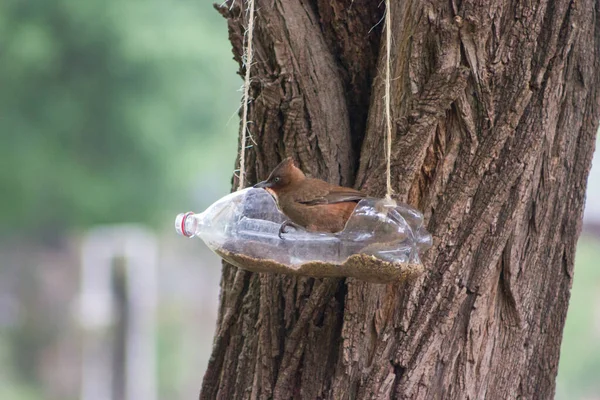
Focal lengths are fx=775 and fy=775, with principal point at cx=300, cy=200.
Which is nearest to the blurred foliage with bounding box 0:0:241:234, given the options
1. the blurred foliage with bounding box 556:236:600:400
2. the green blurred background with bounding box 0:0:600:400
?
the green blurred background with bounding box 0:0:600:400

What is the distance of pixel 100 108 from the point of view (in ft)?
23.7

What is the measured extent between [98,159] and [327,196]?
5754 millimetres

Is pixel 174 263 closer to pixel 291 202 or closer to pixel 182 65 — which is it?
pixel 182 65

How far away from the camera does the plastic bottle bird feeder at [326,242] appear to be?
1.85 meters

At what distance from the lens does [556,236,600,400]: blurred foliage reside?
17.6ft

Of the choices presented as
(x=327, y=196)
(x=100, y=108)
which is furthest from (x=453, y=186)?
(x=100, y=108)

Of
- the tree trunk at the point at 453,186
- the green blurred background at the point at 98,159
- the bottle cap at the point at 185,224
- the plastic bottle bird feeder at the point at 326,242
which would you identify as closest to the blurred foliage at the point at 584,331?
the green blurred background at the point at 98,159

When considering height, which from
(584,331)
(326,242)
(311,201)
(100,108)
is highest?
(100,108)

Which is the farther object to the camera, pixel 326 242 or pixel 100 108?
pixel 100 108

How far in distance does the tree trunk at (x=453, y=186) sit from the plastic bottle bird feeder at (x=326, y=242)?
0.77 ft

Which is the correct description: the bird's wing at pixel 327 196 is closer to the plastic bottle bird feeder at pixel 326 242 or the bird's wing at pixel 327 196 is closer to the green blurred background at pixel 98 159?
the plastic bottle bird feeder at pixel 326 242

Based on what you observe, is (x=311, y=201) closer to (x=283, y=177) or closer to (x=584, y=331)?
(x=283, y=177)

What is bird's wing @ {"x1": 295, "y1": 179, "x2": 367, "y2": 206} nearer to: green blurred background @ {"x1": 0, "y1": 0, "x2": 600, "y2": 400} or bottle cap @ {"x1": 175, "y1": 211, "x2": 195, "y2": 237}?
bottle cap @ {"x1": 175, "y1": 211, "x2": 195, "y2": 237}

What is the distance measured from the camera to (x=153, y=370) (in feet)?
23.7
